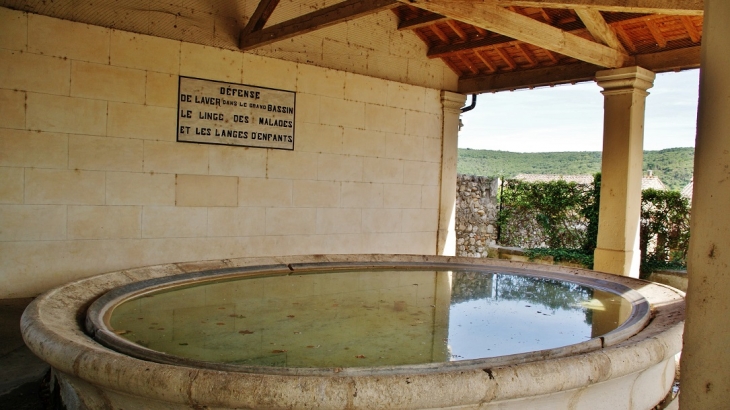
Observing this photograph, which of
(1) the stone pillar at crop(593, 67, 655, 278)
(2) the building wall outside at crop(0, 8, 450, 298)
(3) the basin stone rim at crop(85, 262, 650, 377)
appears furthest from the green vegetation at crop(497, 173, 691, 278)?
(3) the basin stone rim at crop(85, 262, 650, 377)

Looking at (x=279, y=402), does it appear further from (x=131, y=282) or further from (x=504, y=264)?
(x=504, y=264)

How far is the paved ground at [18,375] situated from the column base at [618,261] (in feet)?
18.4

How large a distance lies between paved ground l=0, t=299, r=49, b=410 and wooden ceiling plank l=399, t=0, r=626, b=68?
11.2 ft

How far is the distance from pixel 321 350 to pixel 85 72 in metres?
3.98

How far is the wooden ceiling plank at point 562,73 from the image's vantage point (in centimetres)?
588

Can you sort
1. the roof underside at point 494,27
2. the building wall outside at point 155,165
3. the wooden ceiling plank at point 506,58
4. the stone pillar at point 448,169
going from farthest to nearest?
1. the stone pillar at point 448,169
2. the wooden ceiling plank at point 506,58
3. the building wall outside at point 155,165
4. the roof underside at point 494,27

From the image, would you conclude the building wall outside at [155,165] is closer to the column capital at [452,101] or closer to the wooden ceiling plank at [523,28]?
the column capital at [452,101]

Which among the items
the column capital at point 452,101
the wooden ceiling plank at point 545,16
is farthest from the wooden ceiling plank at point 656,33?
the column capital at point 452,101

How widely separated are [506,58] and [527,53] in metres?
0.30

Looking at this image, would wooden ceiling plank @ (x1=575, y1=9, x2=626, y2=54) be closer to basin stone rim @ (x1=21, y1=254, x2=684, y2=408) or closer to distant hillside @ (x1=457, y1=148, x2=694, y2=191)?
basin stone rim @ (x1=21, y1=254, x2=684, y2=408)

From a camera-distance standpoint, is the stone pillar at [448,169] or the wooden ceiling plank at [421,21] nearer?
the wooden ceiling plank at [421,21]

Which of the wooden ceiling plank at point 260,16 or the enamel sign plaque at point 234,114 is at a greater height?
the wooden ceiling plank at point 260,16

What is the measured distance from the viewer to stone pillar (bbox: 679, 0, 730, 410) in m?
1.13

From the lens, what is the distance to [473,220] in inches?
412
